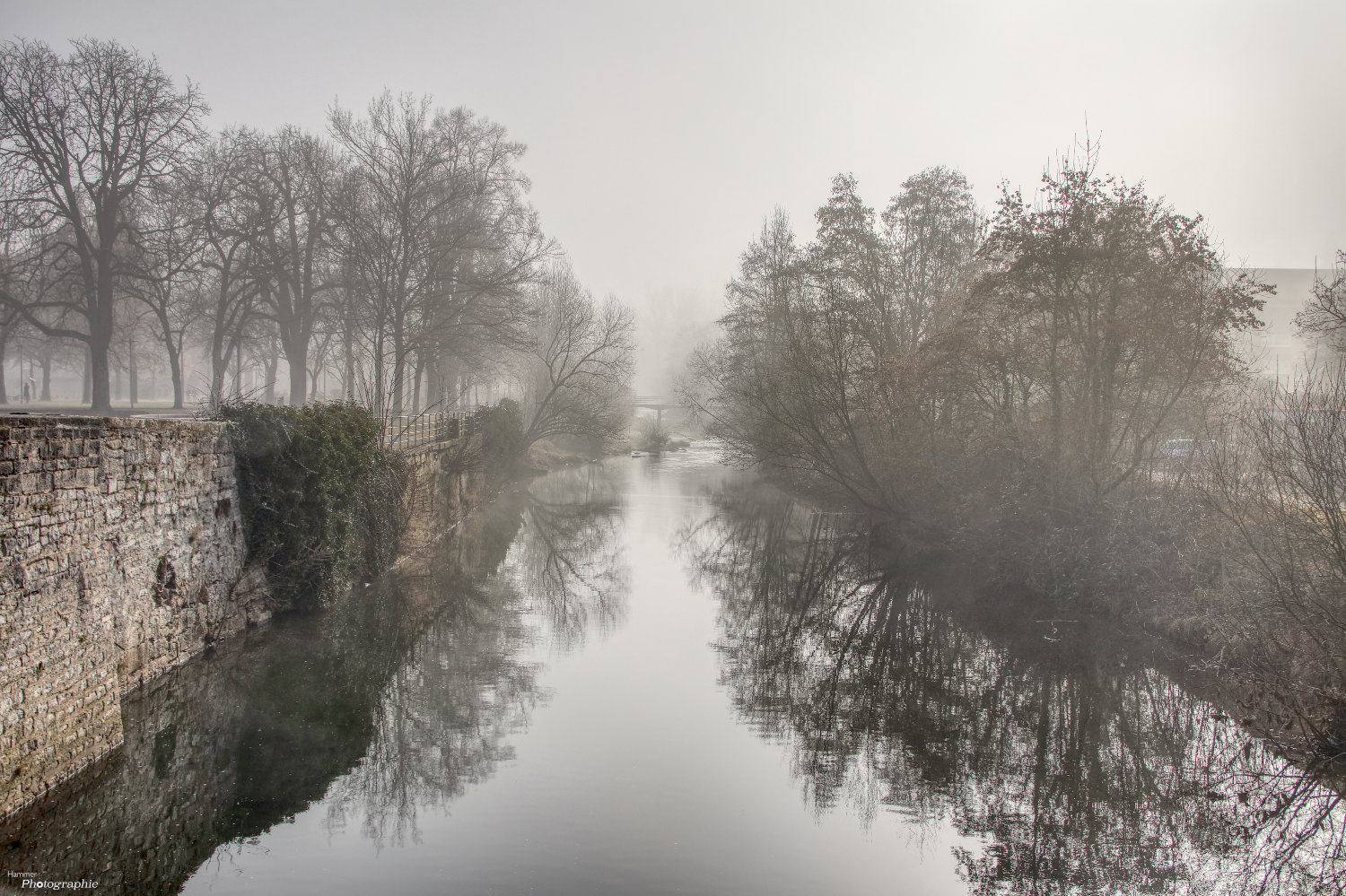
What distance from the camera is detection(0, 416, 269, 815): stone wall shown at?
6465 millimetres

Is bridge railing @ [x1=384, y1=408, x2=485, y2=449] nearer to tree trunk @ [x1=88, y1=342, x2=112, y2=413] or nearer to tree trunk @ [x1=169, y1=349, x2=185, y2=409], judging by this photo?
tree trunk @ [x1=88, y1=342, x2=112, y2=413]

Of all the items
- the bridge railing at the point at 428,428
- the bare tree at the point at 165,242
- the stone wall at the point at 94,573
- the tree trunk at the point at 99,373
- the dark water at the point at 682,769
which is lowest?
the dark water at the point at 682,769

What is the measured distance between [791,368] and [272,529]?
1336 cm

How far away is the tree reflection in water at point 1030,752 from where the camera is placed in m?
6.56

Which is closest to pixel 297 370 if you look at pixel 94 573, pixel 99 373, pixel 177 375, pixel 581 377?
pixel 177 375

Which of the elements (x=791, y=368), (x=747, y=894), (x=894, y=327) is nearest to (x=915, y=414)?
(x=791, y=368)

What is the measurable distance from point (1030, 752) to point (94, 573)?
868cm

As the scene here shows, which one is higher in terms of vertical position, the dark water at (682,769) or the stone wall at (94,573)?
the stone wall at (94,573)

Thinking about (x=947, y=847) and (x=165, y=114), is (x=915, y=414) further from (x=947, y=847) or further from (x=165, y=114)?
(x=165, y=114)

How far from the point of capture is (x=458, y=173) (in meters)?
25.0

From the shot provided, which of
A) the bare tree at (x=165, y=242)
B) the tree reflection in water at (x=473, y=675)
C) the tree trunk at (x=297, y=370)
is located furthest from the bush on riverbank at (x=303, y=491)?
the tree trunk at (x=297, y=370)

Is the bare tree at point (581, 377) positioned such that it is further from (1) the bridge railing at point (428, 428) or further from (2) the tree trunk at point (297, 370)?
(2) the tree trunk at point (297, 370)

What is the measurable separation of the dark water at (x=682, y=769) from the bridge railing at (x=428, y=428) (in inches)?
219

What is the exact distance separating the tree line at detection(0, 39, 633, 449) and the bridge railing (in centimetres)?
75
